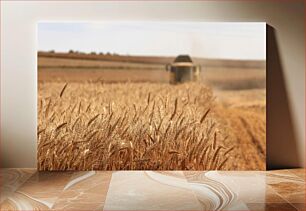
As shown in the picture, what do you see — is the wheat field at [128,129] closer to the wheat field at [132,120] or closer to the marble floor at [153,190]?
the wheat field at [132,120]

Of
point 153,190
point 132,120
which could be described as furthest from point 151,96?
point 153,190

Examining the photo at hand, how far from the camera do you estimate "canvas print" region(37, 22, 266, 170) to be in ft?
13.3

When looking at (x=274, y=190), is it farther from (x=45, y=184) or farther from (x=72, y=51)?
(x=72, y=51)

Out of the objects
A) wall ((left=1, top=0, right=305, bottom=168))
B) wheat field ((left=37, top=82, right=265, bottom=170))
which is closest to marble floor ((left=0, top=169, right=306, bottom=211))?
wheat field ((left=37, top=82, right=265, bottom=170))

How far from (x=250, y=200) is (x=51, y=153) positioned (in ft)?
5.55

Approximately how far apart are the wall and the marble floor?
225 millimetres

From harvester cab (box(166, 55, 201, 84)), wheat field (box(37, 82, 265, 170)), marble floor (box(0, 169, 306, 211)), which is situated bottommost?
marble floor (box(0, 169, 306, 211))

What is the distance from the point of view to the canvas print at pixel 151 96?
406 centimetres

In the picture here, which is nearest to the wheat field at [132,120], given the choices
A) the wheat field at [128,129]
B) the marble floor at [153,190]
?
the wheat field at [128,129]

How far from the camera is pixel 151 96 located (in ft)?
13.4

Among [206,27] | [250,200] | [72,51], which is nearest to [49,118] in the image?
[72,51]

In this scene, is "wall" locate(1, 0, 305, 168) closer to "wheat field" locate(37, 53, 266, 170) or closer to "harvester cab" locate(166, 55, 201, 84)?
"wheat field" locate(37, 53, 266, 170)

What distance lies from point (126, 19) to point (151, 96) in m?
0.63

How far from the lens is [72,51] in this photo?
13.4 ft
